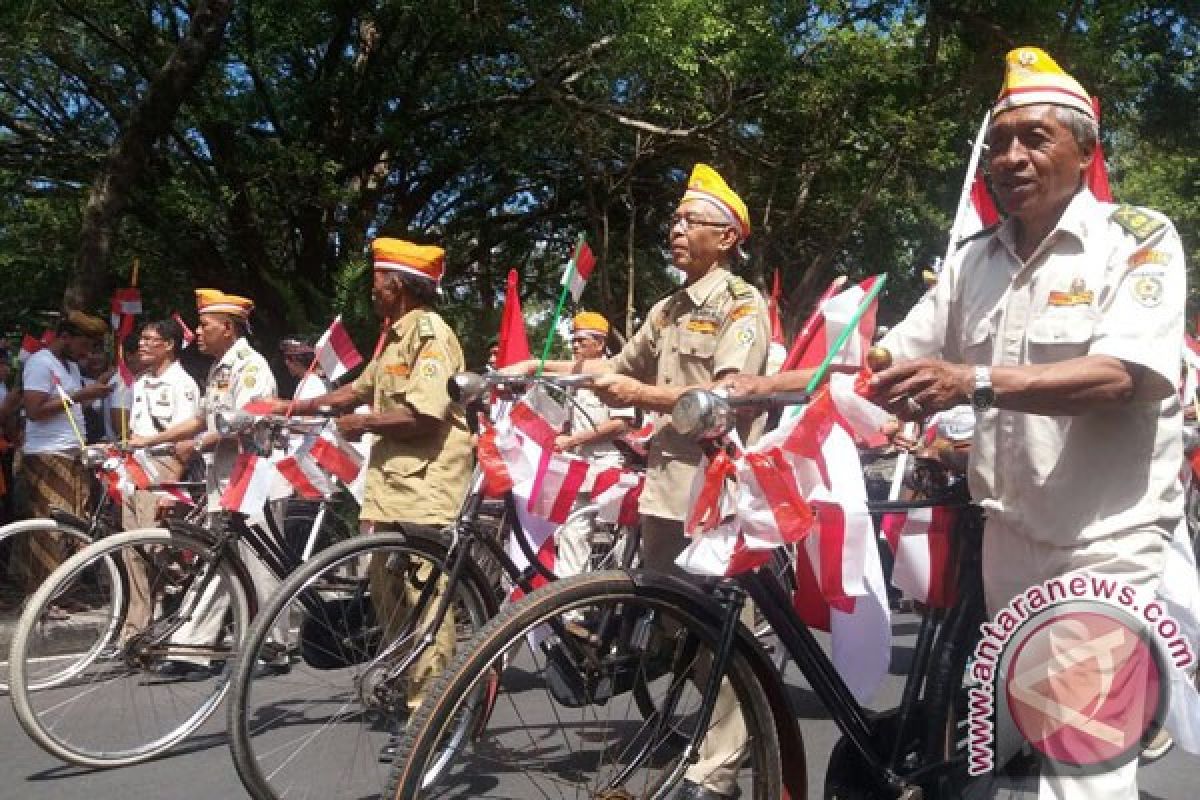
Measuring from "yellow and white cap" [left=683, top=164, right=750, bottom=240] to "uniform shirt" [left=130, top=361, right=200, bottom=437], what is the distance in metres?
3.31

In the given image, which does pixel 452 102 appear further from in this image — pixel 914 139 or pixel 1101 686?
pixel 1101 686

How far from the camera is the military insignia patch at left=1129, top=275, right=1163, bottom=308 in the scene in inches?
92.2

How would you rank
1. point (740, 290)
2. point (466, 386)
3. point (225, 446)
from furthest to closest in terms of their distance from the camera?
point (225, 446) < point (740, 290) < point (466, 386)

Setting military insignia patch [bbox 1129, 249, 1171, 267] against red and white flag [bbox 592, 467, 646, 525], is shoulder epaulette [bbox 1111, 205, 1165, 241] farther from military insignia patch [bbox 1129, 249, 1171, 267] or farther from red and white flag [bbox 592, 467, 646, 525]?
red and white flag [bbox 592, 467, 646, 525]

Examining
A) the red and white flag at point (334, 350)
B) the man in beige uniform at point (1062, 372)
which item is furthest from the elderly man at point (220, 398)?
the man in beige uniform at point (1062, 372)

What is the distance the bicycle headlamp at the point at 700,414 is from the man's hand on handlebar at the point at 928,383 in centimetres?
35

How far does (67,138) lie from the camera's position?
39.7ft

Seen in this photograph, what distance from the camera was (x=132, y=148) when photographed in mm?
8234

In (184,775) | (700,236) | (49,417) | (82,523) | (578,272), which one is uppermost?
(700,236)

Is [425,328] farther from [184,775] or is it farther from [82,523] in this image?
[82,523]

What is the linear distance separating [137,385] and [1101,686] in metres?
5.24

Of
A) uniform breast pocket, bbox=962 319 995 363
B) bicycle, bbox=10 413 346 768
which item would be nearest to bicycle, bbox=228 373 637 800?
bicycle, bbox=10 413 346 768

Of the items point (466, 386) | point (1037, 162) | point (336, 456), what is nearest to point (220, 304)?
point (336, 456)

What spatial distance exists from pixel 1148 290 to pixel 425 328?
8.90 ft
